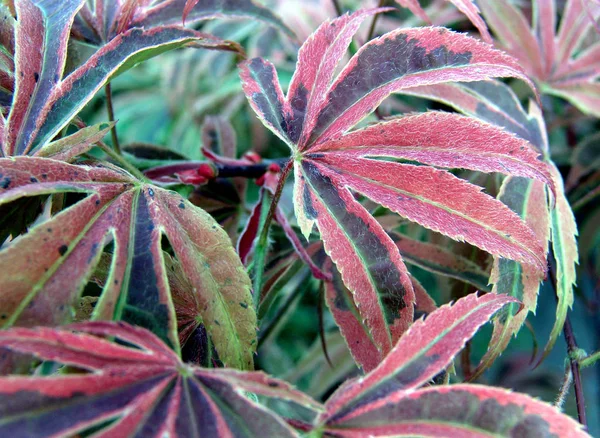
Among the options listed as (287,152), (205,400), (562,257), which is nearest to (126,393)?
(205,400)

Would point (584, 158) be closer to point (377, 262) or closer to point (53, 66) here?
point (377, 262)

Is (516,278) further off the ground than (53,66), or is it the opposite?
(53,66)

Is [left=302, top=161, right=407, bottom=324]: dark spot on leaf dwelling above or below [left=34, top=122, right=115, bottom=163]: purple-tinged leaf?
below

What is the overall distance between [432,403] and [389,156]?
20cm

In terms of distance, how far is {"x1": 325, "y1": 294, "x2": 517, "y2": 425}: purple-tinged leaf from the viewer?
37cm

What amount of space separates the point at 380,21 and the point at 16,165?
33.8 inches

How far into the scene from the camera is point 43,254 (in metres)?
0.37

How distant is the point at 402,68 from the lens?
46cm

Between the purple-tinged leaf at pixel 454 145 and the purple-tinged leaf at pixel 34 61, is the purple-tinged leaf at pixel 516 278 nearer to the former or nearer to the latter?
the purple-tinged leaf at pixel 454 145

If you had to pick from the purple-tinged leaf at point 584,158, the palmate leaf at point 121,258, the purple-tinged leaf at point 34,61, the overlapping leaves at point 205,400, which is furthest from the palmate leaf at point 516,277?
the purple-tinged leaf at point 34,61

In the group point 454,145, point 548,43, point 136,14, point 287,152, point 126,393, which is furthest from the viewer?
point 287,152

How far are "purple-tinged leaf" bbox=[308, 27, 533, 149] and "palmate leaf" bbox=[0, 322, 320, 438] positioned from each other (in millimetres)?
232

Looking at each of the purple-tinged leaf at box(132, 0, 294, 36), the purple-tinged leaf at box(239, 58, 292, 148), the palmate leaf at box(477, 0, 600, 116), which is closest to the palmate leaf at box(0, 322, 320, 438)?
the purple-tinged leaf at box(239, 58, 292, 148)

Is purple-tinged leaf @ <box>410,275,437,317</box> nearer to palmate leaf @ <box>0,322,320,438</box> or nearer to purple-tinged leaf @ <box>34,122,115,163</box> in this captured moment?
palmate leaf @ <box>0,322,320,438</box>
